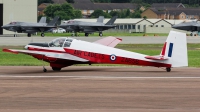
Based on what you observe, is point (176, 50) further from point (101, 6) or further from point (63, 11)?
point (101, 6)

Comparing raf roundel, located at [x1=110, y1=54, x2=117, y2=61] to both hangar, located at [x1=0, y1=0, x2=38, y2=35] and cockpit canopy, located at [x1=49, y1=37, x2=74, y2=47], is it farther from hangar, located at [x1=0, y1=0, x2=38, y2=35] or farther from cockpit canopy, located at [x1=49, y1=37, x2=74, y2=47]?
hangar, located at [x1=0, y1=0, x2=38, y2=35]

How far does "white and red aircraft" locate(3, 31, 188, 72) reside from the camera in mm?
24109

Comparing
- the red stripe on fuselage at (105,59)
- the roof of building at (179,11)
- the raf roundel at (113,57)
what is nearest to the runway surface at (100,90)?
the red stripe on fuselage at (105,59)

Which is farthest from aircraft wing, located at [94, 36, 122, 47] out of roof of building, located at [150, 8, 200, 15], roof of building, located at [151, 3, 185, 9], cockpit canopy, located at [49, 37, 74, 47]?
roof of building, located at [151, 3, 185, 9]

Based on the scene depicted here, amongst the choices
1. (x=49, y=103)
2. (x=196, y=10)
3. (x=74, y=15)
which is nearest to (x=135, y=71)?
(x=49, y=103)

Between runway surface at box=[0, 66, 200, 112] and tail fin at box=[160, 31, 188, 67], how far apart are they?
19.6 inches

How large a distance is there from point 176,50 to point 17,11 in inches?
2519

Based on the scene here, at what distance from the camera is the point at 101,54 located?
A: 24953mm

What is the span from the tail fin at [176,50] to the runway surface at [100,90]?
498 millimetres

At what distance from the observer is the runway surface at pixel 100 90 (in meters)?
14.6

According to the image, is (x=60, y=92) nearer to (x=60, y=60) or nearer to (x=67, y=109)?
(x=67, y=109)

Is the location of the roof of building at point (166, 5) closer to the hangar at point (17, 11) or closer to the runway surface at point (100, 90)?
the hangar at point (17, 11)

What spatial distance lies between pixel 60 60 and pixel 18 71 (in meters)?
1.83

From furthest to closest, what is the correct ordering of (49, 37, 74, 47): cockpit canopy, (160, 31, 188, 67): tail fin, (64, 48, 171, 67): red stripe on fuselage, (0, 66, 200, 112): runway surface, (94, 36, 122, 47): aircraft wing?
(94, 36, 122, 47): aircraft wing
(49, 37, 74, 47): cockpit canopy
(64, 48, 171, 67): red stripe on fuselage
(160, 31, 188, 67): tail fin
(0, 66, 200, 112): runway surface
